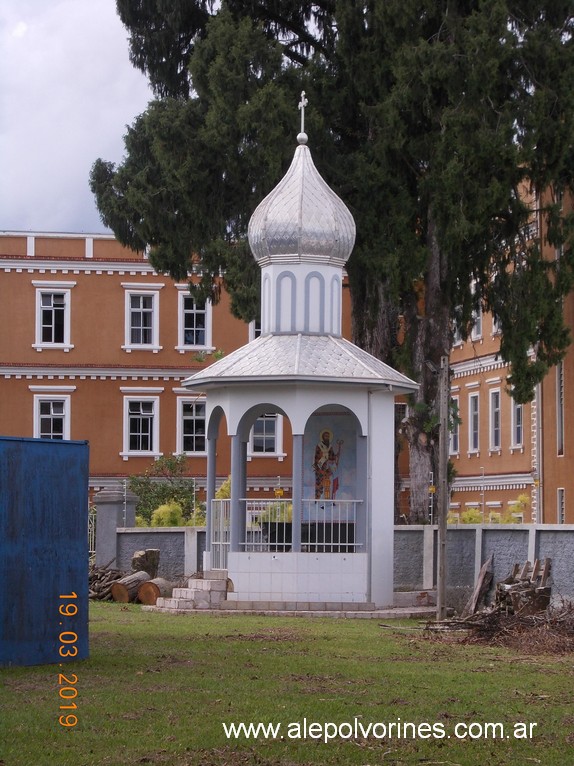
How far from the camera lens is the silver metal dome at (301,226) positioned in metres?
26.5

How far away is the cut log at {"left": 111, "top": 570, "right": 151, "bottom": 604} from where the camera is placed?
2747 centimetres

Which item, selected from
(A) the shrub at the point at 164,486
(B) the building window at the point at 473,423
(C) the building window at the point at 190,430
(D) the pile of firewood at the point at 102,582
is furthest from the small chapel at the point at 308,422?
(B) the building window at the point at 473,423

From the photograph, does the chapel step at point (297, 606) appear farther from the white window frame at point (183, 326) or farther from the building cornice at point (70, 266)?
the white window frame at point (183, 326)

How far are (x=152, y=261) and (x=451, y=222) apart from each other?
7333 millimetres

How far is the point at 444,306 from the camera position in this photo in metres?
32.7

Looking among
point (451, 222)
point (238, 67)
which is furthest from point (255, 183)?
point (451, 222)

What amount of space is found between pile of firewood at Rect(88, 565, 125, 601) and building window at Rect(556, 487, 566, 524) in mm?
17400

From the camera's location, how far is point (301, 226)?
26.5 m

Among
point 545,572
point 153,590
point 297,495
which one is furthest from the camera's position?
point 153,590

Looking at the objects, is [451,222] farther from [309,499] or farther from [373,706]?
[373,706]

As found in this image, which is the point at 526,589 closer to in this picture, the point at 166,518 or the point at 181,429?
the point at 166,518

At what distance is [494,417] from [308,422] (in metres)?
28.5

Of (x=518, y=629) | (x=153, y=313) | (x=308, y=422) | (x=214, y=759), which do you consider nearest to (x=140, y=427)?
(x=153, y=313)

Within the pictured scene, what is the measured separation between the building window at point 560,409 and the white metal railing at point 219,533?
19.0 metres
